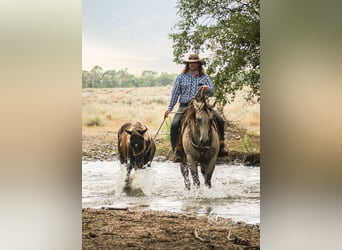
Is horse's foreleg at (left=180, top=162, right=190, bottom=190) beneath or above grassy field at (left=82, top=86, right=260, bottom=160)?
beneath

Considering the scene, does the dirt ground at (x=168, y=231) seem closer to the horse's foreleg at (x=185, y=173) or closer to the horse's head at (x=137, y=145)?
the horse's foreleg at (x=185, y=173)

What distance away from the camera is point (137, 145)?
2869mm

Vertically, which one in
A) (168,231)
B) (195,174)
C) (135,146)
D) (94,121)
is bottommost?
(168,231)

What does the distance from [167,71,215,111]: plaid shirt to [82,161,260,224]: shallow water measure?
0.41m

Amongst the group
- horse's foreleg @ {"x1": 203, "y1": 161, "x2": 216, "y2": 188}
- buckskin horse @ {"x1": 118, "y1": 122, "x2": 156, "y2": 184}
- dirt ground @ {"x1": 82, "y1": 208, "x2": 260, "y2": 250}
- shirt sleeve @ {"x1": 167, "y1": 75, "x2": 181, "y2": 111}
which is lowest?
dirt ground @ {"x1": 82, "y1": 208, "x2": 260, "y2": 250}

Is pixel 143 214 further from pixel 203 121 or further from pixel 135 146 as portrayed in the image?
pixel 203 121

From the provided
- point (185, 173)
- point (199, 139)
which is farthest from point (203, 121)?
point (185, 173)

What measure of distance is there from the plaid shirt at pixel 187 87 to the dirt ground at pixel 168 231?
0.70 meters

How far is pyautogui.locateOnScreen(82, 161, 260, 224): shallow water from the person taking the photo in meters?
2.84

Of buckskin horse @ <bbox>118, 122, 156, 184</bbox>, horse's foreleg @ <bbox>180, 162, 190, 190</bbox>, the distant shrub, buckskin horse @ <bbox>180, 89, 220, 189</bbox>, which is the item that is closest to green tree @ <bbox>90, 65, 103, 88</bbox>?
the distant shrub

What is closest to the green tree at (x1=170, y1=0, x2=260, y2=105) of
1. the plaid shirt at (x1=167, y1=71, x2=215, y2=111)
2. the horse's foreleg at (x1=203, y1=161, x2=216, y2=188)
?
the plaid shirt at (x1=167, y1=71, x2=215, y2=111)

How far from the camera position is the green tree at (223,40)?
2852 mm

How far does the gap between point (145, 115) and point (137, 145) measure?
192 millimetres

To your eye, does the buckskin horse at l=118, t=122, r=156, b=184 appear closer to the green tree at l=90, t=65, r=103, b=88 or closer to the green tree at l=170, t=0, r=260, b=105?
the green tree at l=90, t=65, r=103, b=88
